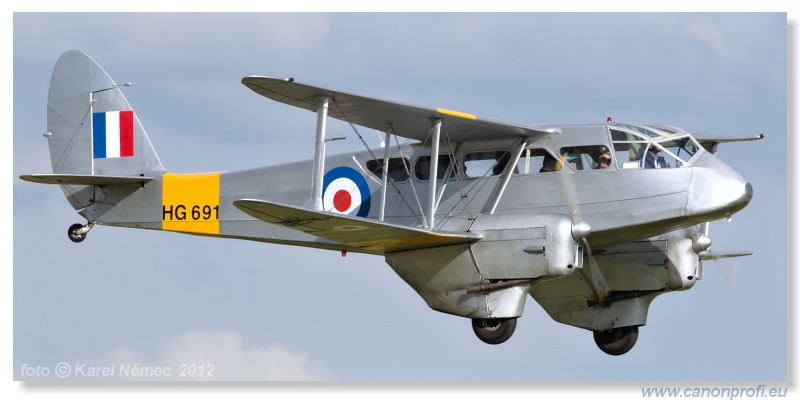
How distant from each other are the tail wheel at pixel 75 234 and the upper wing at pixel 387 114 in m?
5.30

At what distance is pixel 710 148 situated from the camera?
66.3 feet

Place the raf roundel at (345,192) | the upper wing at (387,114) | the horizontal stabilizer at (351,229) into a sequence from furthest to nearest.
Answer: the raf roundel at (345,192) < the upper wing at (387,114) < the horizontal stabilizer at (351,229)

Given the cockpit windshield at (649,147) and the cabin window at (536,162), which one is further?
the cabin window at (536,162)

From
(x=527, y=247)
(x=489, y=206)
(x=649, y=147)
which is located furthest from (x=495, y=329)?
(x=649, y=147)

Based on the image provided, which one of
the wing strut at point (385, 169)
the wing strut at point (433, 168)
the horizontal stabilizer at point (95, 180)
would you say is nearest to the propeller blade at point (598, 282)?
the wing strut at point (433, 168)

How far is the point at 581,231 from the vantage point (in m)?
17.8

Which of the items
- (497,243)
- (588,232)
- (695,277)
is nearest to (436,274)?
(497,243)

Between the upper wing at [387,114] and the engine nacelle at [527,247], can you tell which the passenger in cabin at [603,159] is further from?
the engine nacelle at [527,247]

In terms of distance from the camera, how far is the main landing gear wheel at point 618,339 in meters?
20.1

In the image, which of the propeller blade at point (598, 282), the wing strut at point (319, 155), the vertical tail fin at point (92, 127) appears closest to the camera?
the wing strut at point (319, 155)

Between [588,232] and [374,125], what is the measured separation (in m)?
3.28

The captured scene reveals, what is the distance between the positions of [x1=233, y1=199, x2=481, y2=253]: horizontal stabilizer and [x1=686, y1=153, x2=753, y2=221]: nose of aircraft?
2868 mm

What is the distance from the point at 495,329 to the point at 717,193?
3.42m

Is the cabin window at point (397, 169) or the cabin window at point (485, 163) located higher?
the cabin window at point (485, 163)
